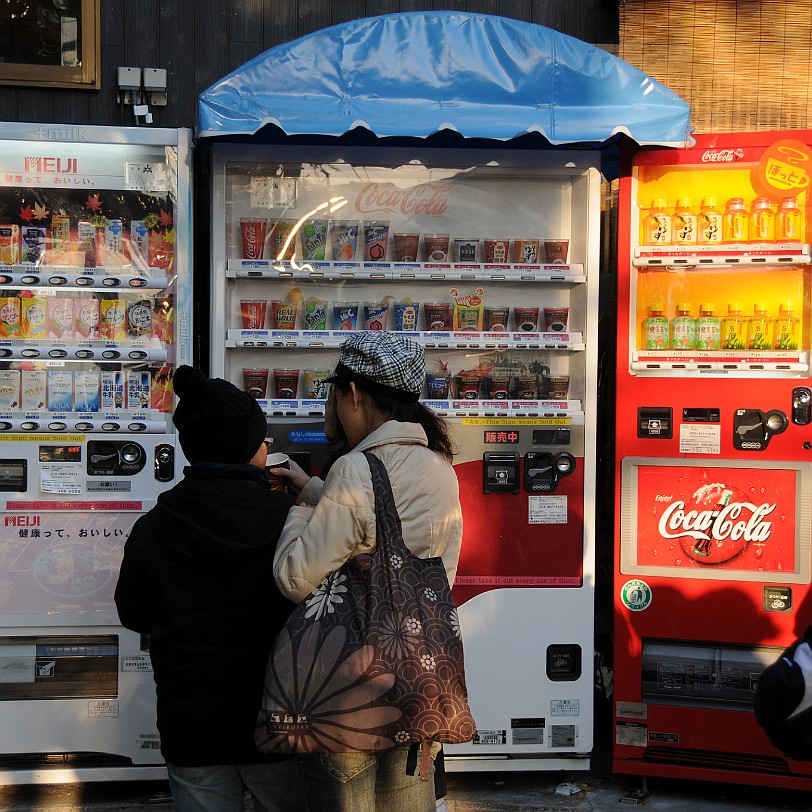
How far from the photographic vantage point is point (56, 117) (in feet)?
15.1

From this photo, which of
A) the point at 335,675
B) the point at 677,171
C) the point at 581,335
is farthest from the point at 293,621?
the point at 677,171

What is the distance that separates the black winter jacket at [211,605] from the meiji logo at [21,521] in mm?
1721

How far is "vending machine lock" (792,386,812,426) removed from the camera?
3.57 m

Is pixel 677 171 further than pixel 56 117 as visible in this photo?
No

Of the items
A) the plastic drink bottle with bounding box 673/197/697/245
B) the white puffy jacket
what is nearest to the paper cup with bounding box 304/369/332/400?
the plastic drink bottle with bounding box 673/197/697/245

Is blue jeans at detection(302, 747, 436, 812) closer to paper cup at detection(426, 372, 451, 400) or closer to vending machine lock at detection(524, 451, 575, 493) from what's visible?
vending machine lock at detection(524, 451, 575, 493)

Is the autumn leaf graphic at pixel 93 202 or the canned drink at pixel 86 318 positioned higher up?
the autumn leaf graphic at pixel 93 202

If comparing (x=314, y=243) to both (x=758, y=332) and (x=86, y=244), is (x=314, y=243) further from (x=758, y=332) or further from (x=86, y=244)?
(x=758, y=332)

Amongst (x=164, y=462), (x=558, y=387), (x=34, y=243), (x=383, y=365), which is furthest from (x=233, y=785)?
(x=34, y=243)

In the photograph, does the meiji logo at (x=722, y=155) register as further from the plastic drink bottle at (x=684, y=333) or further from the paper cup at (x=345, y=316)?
the paper cup at (x=345, y=316)

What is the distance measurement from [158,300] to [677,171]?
2162mm

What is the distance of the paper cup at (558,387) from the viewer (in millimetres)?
3764

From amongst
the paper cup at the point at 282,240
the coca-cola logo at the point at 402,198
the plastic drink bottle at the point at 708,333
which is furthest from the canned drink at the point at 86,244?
the plastic drink bottle at the point at 708,333

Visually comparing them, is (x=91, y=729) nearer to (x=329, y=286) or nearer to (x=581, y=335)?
(x=329, y=286)
